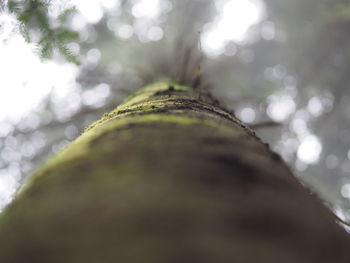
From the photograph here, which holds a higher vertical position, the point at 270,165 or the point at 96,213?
the point at 270,165

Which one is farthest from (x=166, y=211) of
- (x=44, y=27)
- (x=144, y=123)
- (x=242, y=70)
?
(x=242, y=70)

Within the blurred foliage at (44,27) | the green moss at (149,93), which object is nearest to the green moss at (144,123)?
the green moss at (149,93)

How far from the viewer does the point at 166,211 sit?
27.1 inches

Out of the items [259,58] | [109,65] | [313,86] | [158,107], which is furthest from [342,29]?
[158,107]

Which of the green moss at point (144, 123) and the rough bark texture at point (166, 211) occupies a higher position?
the green moss at point (144, 123)

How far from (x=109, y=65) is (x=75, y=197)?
8293 mm

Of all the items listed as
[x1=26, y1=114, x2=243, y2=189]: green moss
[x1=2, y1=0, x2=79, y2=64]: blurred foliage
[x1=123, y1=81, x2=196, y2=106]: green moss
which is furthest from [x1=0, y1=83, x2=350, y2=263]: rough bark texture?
[x1=2, y1=0, x2=79, y2=64]: blurred foliage

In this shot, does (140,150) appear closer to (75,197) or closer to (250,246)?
(75,197)

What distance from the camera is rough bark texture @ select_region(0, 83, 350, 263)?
0.62 metres

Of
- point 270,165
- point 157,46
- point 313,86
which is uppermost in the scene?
point 313,86

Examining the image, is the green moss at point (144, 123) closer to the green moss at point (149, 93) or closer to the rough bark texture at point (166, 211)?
the rough bark texture at point (166, 211)

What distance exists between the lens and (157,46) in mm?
8219

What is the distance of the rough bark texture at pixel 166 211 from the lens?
62 cm

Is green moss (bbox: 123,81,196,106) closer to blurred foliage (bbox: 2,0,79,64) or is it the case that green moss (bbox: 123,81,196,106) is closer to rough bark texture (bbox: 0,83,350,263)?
blurred foliage (bbox: 2,0,79,64)
